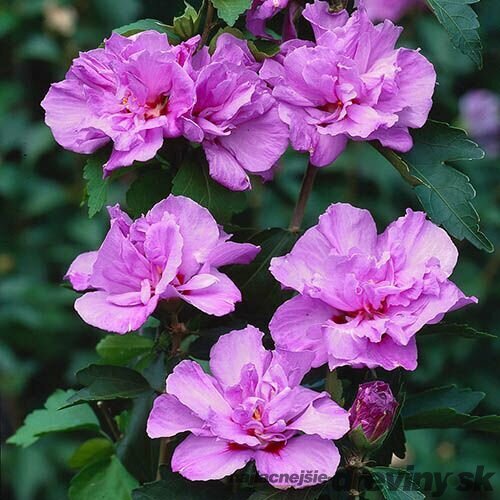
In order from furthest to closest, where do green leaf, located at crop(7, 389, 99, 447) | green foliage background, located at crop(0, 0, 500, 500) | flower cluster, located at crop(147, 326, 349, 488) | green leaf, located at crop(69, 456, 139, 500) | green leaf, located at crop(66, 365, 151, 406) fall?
green foliage background, located at crop(0, 0, 500, 500)
green leaf, located at crop(7, 389, 99, 447)
green leaf, located at crop(69, 456, 139, 500)
green leaf, located at crop(66, 365, 151, 406)
flower cluster, located at crop(147, 326, 349, 488)

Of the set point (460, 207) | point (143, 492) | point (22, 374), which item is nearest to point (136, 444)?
point (143, 492)

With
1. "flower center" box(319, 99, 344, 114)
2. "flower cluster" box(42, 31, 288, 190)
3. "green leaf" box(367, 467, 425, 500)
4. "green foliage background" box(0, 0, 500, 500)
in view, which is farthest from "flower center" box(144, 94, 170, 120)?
"green foliage background" box(0, 0, 500, 500)

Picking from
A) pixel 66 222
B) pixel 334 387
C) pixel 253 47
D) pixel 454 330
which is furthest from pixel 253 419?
pixel 66 222

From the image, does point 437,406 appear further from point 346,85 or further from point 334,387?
point 346,85

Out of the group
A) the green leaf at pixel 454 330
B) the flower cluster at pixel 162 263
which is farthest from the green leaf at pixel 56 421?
the green leaf at pixel 454 330

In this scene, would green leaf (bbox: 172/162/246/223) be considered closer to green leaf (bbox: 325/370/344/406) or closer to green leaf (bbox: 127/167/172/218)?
green leaf (bbox: 127/167/172/218)

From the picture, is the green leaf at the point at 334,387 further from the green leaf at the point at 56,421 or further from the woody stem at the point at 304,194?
the green leaf at the point at 56,421
